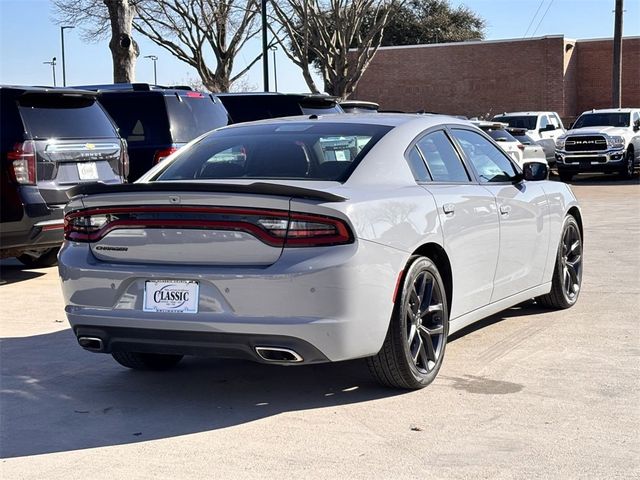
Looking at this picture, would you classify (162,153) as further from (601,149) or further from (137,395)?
(601,149)

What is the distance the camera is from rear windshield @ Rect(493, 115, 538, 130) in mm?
30828

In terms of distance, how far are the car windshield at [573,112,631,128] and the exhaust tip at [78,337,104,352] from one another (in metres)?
24.9

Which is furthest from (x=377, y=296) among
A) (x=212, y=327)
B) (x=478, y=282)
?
(x=478, y=282)

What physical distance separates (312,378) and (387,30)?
Result: 2306 inches

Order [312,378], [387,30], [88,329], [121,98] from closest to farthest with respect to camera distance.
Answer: [88,329], [312,378], [121,98], [387,30]

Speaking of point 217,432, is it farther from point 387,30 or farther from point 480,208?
point 387,30

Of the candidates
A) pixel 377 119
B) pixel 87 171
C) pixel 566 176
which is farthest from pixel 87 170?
pixel 566 176

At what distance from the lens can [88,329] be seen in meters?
5.67

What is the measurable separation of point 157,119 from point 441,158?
6.77m

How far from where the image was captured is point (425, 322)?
6055 mm

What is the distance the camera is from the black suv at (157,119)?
12.6 metres

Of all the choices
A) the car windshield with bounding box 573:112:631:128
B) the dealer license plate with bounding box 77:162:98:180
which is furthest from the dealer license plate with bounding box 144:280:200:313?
the car windshield with bounding box 573:112:631:128

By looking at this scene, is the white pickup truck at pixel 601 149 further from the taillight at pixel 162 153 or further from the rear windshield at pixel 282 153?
the rear windshield at pixel 282 153

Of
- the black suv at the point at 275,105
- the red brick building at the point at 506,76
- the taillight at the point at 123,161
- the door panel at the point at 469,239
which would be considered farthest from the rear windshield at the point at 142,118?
the red brick building at the point at 506,76
